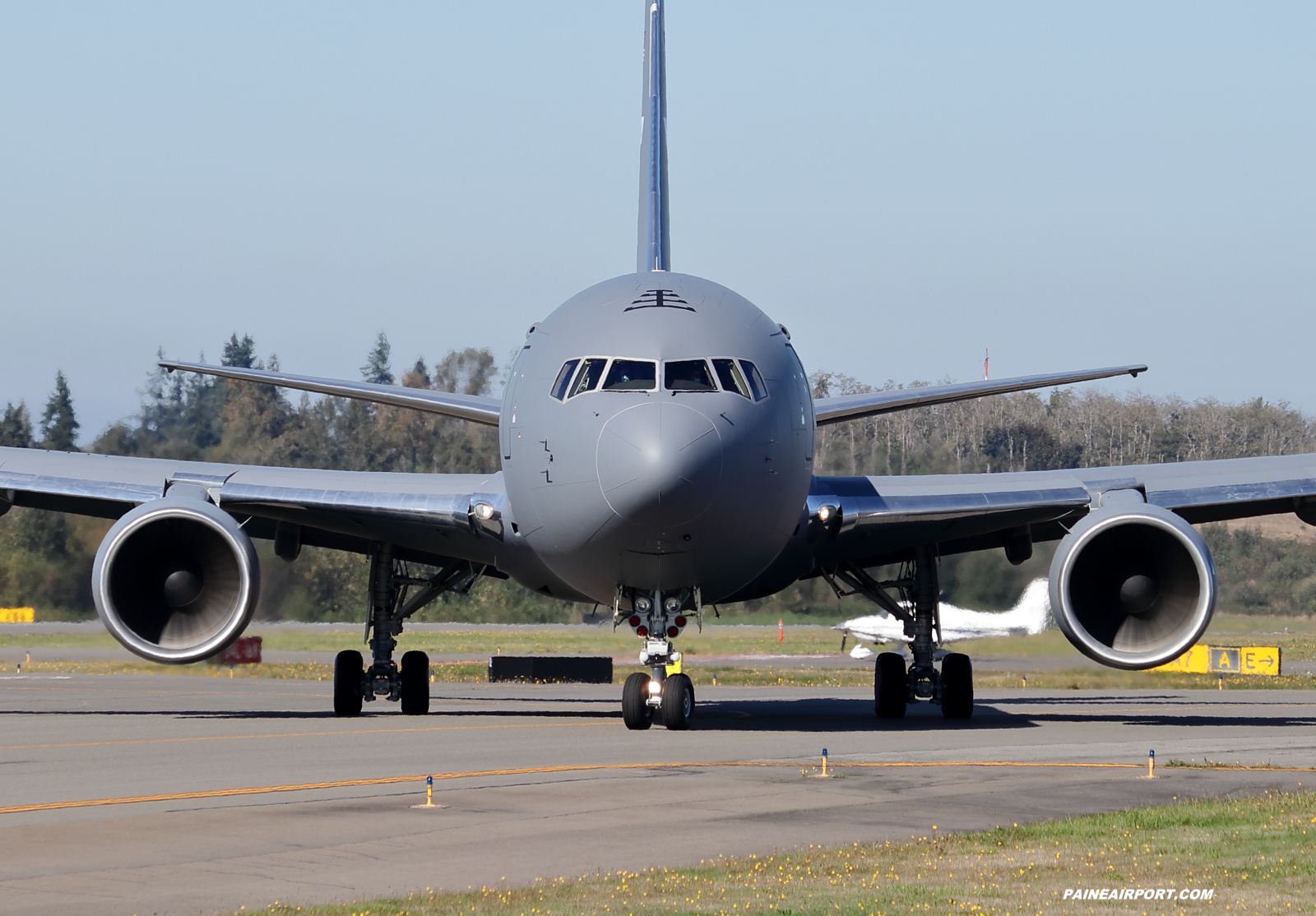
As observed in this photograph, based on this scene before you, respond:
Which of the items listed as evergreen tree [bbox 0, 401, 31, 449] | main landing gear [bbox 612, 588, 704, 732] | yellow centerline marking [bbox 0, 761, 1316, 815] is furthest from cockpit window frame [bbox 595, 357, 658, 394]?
evergreen tree [bbox 0, 401, 31, 449]

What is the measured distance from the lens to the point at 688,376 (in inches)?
679

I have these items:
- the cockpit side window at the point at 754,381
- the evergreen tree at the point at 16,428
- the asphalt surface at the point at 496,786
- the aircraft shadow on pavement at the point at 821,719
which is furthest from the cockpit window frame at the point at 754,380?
the evergreen tree at the point at 16,428

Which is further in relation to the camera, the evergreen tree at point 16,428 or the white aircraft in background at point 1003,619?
the evergreen tree at point 16,428

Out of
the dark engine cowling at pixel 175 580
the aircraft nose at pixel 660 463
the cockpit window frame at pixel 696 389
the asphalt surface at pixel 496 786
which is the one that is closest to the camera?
the asphalt surface at pixel 496 786

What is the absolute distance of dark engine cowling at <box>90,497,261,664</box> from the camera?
1911 cm

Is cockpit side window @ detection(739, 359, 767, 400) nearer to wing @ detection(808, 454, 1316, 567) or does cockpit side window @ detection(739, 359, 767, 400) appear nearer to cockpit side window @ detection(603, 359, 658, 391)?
cockpit side window @ detection(603, 359, 658, 391)

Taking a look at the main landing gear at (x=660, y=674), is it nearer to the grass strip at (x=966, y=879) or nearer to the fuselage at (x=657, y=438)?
the fuselage at (x=657, y=438)

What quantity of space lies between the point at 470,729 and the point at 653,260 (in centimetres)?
702

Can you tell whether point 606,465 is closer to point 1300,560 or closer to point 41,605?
point 41,605

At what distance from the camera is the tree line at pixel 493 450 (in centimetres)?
4241

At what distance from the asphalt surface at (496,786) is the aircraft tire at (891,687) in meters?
0.44

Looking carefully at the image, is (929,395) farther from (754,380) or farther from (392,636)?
(392,636)

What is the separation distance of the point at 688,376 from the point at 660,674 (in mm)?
3586

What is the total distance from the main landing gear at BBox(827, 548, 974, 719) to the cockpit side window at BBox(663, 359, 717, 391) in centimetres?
657
